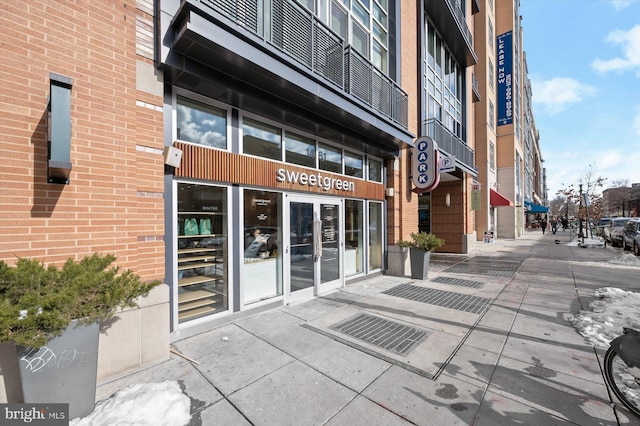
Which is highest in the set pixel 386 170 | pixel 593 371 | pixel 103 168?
pixel 386 170

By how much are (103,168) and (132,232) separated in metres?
0.84

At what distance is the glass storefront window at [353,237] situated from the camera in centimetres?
783

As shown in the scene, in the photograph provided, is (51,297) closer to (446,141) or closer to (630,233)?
(446,141)

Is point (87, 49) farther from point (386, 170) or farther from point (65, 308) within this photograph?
point (386, 170)

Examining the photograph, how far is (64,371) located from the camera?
2449mm

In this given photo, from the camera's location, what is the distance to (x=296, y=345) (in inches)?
160

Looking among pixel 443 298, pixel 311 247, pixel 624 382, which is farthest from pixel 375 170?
pixel 624 382

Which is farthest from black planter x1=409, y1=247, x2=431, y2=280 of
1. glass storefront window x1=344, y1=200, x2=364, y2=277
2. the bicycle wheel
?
the bicycle wheel

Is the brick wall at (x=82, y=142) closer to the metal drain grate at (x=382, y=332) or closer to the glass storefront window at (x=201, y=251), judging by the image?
the glass storefront window at (x=201, y=251)

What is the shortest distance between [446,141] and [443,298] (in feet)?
24.9

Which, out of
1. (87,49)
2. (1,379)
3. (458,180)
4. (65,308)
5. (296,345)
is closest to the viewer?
(65,308)

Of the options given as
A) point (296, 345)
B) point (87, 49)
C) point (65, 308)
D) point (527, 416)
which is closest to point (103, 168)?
point (87, 49)

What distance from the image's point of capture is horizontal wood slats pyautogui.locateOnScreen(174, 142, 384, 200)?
435 centimetres

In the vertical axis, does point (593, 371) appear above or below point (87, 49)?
below
